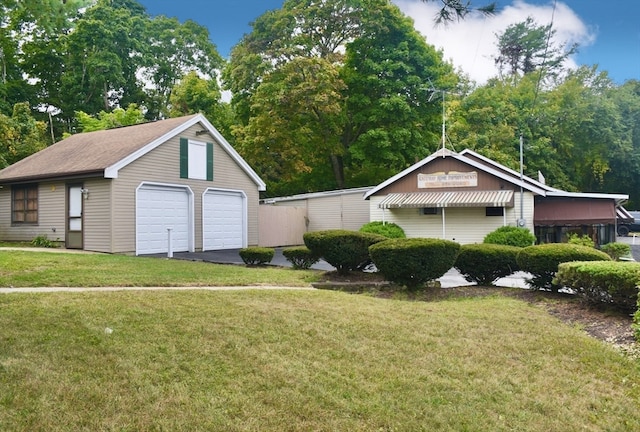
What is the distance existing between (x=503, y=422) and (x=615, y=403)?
1.27 metres

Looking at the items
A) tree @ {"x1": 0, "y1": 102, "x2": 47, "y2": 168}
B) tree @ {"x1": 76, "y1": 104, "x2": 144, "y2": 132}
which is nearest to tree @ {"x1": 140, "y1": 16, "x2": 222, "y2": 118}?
tree @ {"x1": 76, "y1": 104, "x2": 144, "y2": 132}

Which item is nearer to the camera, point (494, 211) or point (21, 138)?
point (494, 211)

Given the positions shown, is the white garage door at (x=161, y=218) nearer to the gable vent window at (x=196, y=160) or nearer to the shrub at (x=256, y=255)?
the gable vent window at (x=196, y=160)

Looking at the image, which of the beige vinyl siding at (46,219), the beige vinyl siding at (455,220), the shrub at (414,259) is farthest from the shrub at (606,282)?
the beige vinyl siding at (46,219)

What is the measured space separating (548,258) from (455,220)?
14.0 metres

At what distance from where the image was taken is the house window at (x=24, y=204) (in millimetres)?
19734

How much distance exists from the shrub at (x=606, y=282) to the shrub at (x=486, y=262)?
6.83ft

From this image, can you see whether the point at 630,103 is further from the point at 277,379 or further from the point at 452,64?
the point at 277,379

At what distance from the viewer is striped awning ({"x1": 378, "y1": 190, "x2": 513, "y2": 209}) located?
2244 cm

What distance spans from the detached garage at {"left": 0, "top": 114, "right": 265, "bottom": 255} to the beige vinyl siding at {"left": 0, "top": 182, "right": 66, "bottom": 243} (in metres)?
0.04

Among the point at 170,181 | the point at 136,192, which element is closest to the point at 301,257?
the point at 136,192

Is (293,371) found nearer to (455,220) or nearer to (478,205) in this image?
(478,205)

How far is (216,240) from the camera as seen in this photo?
850 inches

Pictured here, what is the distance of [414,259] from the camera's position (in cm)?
1076
